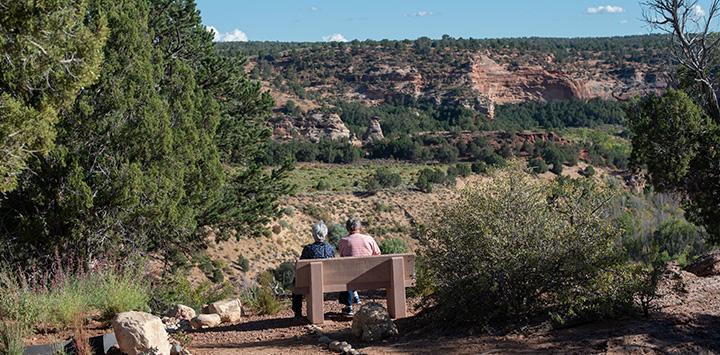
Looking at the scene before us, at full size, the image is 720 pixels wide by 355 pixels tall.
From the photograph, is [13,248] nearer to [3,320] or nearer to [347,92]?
[3,320]

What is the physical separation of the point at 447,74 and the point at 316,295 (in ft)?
257

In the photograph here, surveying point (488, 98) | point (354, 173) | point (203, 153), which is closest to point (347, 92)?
point (488, 98)

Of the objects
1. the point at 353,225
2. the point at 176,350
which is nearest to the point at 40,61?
the point at 176,350

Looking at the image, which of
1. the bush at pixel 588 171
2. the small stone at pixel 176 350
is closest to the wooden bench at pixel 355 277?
the small stone at pixel 176 350

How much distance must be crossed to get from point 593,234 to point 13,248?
870 centimetres

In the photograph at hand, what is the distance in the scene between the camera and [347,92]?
8138 centimetres

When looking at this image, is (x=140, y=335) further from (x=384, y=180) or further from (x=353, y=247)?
(x=384, y=180)

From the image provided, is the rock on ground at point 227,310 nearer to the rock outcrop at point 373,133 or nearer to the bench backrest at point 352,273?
the bench backrest at point 352,273

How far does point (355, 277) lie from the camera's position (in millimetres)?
8625

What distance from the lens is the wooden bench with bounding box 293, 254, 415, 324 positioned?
28.0 ft

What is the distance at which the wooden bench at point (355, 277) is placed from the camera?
28.0 ft

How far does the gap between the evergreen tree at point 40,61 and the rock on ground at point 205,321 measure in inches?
96.1

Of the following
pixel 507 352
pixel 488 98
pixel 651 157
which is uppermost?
pixel 488 98

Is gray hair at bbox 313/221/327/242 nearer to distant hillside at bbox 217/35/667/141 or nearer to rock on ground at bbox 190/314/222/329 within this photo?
rock on ground at bbox 190/314/222/329
